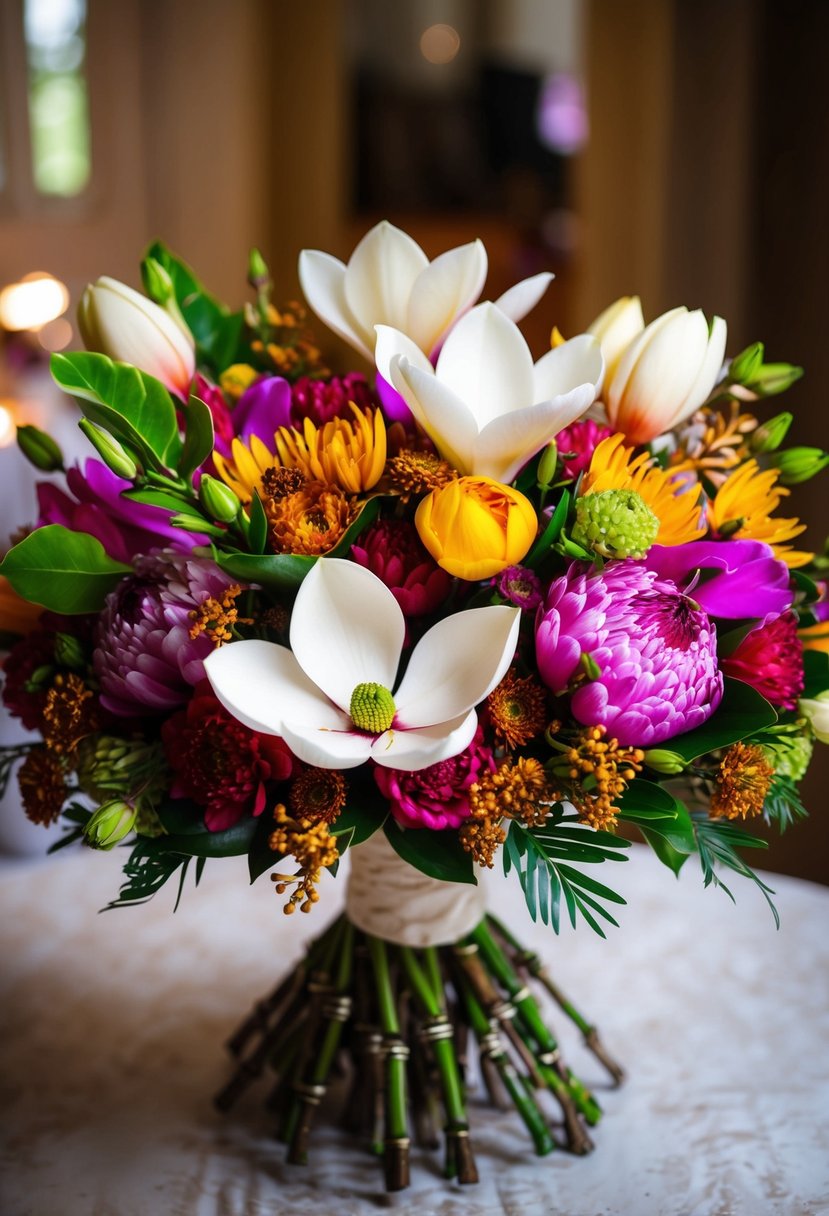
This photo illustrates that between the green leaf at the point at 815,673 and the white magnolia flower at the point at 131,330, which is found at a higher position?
the white magnolia flower at the point at 131,330

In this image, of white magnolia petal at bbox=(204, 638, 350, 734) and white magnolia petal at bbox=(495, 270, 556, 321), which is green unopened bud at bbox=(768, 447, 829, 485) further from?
white magnolia petal at bbox=(204, 638, 350, 734)

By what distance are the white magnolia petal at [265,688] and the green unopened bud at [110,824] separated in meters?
0.08

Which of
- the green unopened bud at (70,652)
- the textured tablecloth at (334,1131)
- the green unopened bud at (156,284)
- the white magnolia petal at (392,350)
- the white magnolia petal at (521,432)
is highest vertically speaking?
the green unopened bud at (156,284)

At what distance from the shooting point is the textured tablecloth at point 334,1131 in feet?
2.15

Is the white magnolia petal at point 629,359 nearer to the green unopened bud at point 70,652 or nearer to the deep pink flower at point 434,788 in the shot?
the deep pink flower at point 434,788

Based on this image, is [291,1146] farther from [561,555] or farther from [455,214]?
[455,214]

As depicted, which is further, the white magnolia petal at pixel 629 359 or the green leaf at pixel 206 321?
the green leaf at pixel 206 321

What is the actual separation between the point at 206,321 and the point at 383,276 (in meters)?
0.16

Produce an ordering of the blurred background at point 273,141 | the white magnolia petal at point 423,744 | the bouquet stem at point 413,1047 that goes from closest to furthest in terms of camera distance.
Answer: the white magnolia petal at point 423,744
the bouquet stem at point 413,1047
the blurred background at point 273,141

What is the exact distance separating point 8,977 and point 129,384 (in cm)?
56

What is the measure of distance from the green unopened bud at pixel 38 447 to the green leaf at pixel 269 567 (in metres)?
0.17

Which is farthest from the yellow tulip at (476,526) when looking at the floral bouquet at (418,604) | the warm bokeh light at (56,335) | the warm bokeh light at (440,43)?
the warm bokeh light at (440,43)

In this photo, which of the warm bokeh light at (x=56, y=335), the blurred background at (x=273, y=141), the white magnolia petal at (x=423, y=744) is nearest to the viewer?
the white magnolia petal at (x=423, y=744)

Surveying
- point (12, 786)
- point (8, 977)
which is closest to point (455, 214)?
point (12, 786)
